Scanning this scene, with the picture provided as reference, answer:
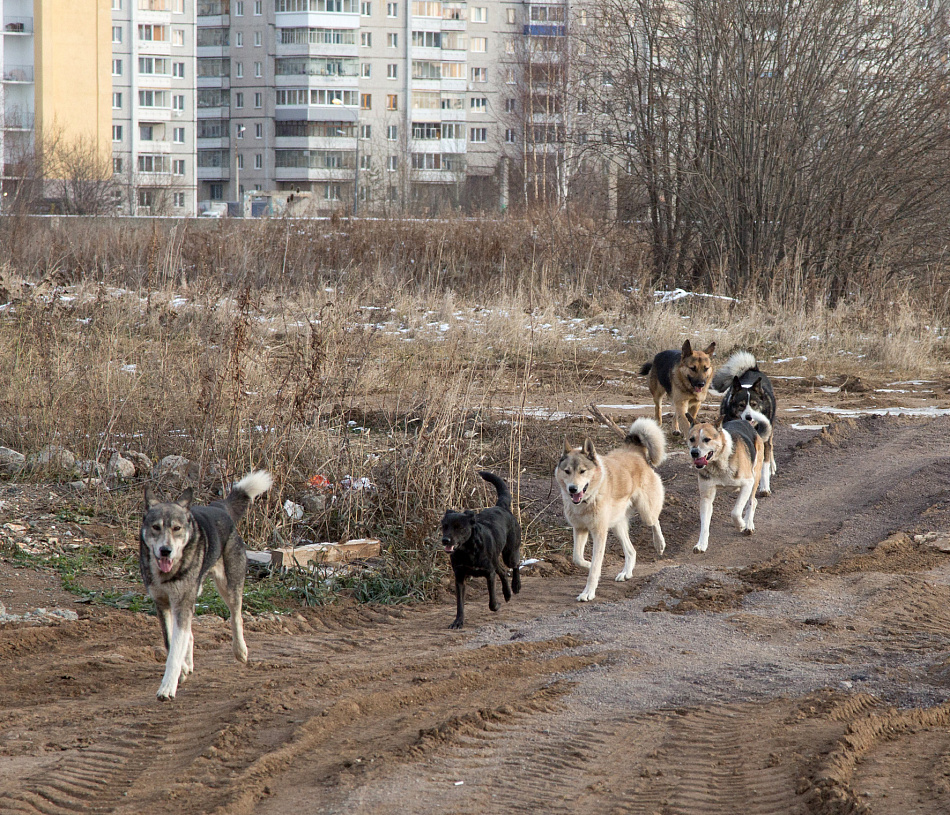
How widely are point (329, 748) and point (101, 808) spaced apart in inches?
37.1

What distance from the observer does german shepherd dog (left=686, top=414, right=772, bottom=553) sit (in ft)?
26.9

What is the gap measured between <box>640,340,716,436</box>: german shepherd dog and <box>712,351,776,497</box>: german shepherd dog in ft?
2.35

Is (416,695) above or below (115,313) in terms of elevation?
below

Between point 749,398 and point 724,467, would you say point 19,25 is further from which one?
point 724,467

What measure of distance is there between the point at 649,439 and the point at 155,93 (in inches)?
2965

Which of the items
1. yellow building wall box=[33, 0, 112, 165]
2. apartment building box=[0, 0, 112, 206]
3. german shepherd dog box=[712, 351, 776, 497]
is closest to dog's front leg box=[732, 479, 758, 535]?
german shepherd dog box=[712, 351, 776, 497]

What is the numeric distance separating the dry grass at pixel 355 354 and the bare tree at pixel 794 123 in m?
1.36

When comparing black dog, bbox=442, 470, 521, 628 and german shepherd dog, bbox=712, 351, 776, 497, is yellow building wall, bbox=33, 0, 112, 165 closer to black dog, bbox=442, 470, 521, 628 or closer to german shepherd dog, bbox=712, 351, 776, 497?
german shepherd dog, bbox=712, 351, 776, 497

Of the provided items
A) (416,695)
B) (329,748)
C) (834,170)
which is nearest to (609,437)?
(416,695)

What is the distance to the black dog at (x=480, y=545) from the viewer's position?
6316 mm

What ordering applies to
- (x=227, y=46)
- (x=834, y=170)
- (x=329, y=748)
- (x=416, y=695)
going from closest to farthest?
(x=329, y=748)
(x=416, y=695)
(x=834, y=170)
(x=227, y=46)

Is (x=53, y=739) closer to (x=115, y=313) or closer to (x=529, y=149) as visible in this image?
(x=115, y=313)

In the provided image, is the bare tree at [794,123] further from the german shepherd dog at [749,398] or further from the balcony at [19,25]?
the balcony at [19,25]

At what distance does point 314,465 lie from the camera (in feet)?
27.5
